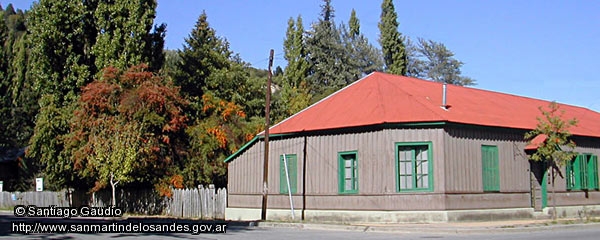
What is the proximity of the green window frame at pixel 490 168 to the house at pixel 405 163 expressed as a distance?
41 mm

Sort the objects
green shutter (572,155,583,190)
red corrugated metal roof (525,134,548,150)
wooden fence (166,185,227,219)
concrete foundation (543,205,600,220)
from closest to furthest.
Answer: red corrugated metal roof (525,134,548,150) < concrete foundation (543,205,600,220) < green shutter (572,155,583,190) < wooden fence (166,185,227,219)

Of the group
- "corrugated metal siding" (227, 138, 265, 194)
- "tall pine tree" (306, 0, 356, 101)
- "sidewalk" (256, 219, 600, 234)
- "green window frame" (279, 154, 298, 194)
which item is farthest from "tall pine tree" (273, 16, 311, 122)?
"sidewalk" (256, 219, 600, 234)

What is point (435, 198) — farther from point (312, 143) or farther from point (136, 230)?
point (136, 230)

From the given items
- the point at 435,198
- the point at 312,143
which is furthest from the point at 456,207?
the point at 312,143

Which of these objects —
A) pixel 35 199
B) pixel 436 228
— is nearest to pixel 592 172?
pixel 436 228

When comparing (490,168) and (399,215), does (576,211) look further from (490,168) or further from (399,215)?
(399,215)

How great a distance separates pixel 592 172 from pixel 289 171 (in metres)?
14.5

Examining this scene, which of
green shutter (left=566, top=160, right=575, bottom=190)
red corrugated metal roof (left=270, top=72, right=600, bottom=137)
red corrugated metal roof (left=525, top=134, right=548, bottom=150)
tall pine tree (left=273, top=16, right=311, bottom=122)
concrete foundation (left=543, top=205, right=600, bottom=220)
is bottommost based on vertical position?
concrete foundation (left=543, top=205, right=600, bottom=220)

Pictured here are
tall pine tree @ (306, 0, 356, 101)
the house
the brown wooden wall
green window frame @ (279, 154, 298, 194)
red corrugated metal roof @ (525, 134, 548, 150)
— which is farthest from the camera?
tall pine tree @ (306, 0, 356, 101)

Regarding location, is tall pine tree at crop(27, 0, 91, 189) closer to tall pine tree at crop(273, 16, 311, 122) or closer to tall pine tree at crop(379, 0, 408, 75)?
tall pine tree at crop(273, 16, 311, 122)

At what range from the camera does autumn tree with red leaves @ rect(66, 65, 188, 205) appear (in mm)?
31734

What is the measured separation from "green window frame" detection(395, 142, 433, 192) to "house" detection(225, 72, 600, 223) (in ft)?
0.12

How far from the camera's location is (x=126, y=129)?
3206cm

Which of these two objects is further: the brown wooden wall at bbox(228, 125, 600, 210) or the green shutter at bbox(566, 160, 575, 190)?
the green shutter at bbox(566, 160, 575, 190)
